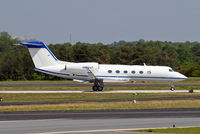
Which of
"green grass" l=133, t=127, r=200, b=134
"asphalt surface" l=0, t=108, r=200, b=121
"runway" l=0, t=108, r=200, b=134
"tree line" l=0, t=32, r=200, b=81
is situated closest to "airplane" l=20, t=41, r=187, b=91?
"asphalt surface" l=0, t=108, r=200, b=121

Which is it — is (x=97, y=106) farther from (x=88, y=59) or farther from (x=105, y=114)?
(x=88, y=59)

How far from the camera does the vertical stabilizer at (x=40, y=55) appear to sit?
47656mm

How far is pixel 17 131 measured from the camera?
19906 mm

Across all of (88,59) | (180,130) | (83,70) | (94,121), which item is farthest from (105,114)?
(88,59)

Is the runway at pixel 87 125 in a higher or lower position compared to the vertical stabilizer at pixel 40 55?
lower

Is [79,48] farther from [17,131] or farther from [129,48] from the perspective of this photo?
[17,131]

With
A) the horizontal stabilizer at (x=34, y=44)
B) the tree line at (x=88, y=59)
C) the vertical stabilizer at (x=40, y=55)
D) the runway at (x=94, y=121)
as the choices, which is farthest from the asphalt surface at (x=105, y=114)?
the tree line at (x=88, y=59)

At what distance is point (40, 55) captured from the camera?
47.7 meters

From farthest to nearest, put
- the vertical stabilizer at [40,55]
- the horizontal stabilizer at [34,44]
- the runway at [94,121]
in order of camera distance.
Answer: the vertical stabilizer at [40,55], the horizontal stabilizer at [34,44], the runway at [94,121]

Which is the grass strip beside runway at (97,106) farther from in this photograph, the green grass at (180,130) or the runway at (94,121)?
the green grass at (180,130)

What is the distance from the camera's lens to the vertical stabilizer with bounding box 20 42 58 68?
47.7m

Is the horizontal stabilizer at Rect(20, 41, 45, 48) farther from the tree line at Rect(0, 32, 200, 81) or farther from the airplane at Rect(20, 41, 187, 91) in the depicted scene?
the tree line at Rect(0, 32, 200, 81)

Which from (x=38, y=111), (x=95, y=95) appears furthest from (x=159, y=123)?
(x=95, y=95)

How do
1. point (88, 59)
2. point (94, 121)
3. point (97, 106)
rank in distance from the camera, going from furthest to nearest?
point (88, 59) → point (97, 106) → point (94, 121)
